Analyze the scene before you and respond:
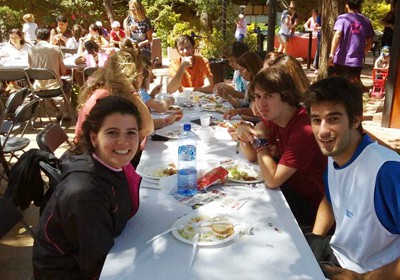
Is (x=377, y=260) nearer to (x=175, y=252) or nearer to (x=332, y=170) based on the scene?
(x=332, y=170)

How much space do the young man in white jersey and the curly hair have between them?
4.82ft

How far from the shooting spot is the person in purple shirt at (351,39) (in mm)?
6098

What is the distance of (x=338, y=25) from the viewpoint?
242 inches

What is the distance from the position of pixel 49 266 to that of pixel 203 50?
924cm

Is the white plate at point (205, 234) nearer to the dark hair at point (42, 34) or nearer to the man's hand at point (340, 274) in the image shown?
the man's hand at point (340, 274)

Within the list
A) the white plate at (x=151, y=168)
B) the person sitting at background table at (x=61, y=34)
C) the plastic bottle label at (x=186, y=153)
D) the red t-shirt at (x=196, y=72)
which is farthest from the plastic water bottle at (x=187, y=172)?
the person sitting at background table at (x=61, y=34)

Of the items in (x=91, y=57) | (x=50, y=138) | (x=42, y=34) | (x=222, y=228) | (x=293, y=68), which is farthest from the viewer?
(x=91, y=57)

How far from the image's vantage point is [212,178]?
205cm

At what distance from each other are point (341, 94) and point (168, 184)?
36.8 inches

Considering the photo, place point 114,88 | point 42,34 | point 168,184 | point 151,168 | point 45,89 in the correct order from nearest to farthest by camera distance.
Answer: point 168,184, point 151,168, point 114,88, point 45,89, point 42,34

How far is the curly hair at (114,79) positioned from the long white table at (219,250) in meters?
1.12

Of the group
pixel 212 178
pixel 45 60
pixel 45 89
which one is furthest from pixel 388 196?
pixel 45 60

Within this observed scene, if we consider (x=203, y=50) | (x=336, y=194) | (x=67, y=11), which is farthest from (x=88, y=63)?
(x=67, y=11)

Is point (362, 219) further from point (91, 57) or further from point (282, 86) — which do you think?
point (91, 57)
